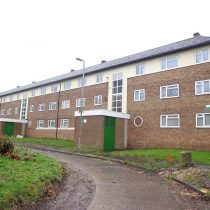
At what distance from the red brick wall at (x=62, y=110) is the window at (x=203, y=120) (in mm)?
11503

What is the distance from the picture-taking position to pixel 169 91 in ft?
80.9

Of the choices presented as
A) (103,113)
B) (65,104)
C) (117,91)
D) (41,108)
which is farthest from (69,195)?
(41,108)

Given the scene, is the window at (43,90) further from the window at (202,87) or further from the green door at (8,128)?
the window at (202,87)

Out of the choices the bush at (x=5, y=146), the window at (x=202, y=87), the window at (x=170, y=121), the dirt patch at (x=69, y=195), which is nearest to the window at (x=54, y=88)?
the window at (x=170, y=121)

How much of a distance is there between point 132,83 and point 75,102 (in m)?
10.4

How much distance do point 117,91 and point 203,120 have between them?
10.7 m

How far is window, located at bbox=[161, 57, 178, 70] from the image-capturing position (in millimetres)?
24703

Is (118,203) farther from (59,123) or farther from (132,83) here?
(59,123)

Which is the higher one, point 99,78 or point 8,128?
point 99,78

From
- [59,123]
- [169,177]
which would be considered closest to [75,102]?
[59,123]

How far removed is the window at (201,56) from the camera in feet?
73.7

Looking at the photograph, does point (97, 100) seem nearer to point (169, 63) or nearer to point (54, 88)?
point (169, 63)

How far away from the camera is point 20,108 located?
49094mm

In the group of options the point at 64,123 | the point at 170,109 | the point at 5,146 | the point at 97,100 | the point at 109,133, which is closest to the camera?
the point at 5,146
